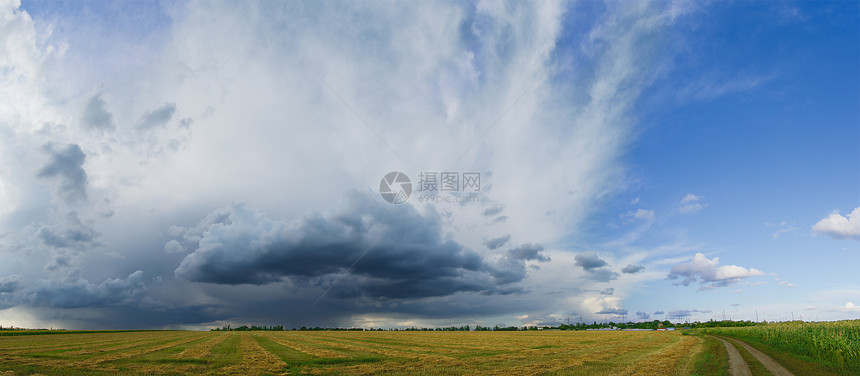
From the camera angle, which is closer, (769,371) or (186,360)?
(769,371)

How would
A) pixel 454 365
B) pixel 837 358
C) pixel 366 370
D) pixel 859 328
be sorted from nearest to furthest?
pixel 366 370
pixel 454 365
pixel 837 358
pixel 859 328

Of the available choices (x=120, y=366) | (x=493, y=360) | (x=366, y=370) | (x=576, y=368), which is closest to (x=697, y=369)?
(x=576, y=368)

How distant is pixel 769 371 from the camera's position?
85.2ft

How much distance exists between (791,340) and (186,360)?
209ft

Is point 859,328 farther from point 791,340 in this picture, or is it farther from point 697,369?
point 697,369

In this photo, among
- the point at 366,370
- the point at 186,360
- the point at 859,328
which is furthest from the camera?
the point at 859,328

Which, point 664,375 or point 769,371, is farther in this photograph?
point 769,371

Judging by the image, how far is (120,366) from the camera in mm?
25469

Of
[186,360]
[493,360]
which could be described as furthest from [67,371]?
[493,360]

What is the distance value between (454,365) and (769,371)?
20.6 m

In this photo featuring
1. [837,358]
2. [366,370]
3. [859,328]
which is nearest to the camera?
[366,370]

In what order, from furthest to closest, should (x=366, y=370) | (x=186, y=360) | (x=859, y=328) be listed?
1. (x=859, y=328)
2. (x=186, y=360)
3. (x=366, y=370)

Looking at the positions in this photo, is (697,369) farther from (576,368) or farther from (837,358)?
(837,358)

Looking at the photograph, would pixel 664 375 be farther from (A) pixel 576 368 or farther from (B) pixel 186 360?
(B) pixel 186 360
